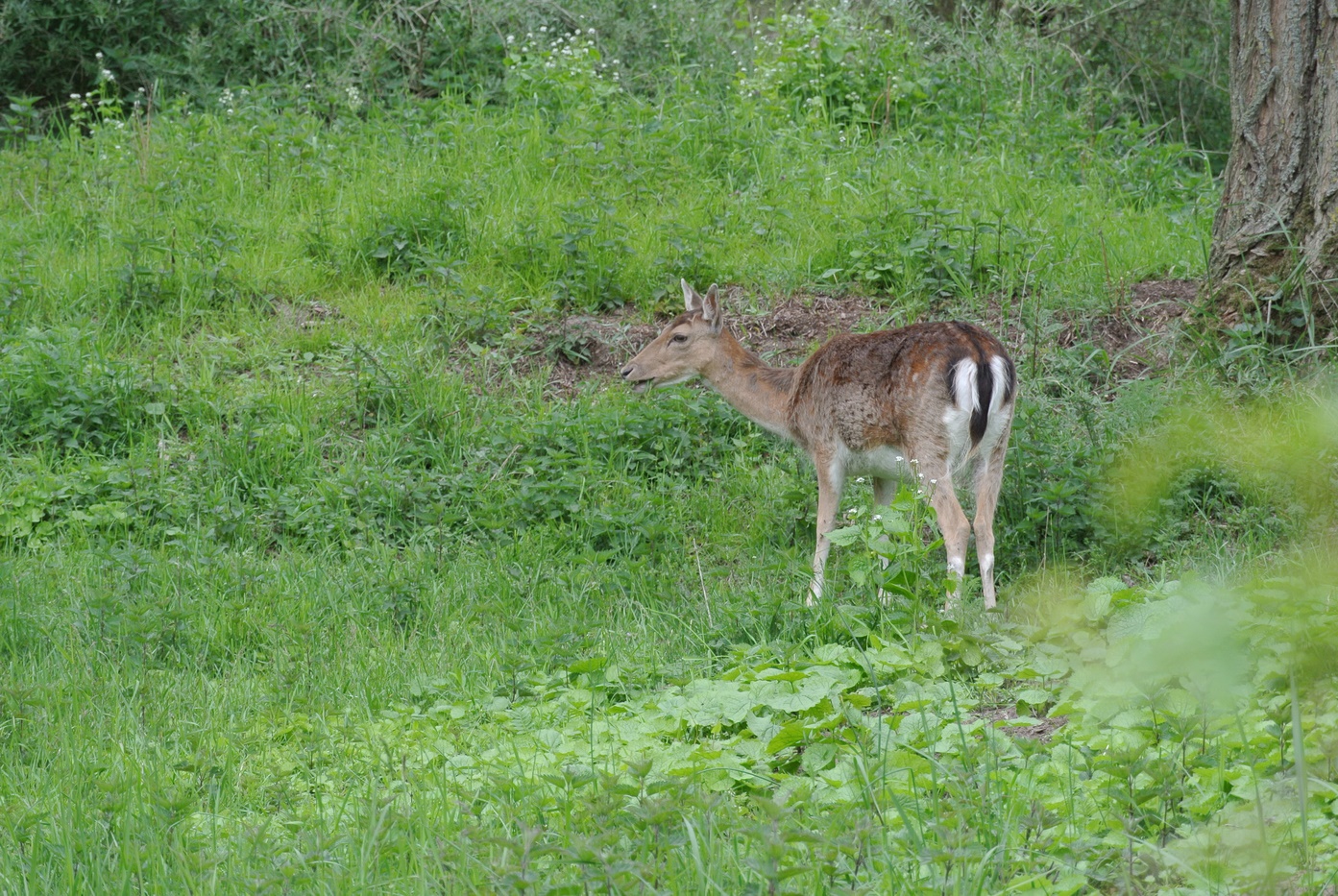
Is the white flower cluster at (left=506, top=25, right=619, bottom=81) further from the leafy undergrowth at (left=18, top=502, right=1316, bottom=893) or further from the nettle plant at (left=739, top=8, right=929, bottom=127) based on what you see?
the leafy undergrowth at (left=18, top=502, right=1316, bottom=893)

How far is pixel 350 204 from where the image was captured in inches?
381

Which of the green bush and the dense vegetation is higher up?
the dense vegetation

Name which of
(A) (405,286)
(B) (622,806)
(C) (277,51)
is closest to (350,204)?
(A) (405,286)

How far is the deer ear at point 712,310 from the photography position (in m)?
7.59

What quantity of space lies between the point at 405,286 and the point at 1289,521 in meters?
5.37

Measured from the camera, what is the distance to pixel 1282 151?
6.79 meters

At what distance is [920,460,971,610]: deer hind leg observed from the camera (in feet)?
20.2

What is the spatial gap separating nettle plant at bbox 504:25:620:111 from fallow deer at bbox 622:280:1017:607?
4424 millimetres

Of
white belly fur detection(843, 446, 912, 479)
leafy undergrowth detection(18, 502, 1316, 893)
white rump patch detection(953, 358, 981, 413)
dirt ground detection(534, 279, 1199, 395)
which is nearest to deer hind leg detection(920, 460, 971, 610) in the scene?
white belly fur detection(843, 446, 912, 479)

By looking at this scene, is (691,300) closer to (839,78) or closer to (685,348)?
(685,348)

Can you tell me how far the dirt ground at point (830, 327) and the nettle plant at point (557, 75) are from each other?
9.06 feet

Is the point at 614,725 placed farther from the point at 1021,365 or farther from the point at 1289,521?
the point at 1021,365

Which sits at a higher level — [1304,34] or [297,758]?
[1304,34]

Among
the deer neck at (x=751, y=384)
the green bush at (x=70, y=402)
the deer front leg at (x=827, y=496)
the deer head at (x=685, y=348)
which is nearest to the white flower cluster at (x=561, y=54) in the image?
the deer head at (x=685, y=348)
